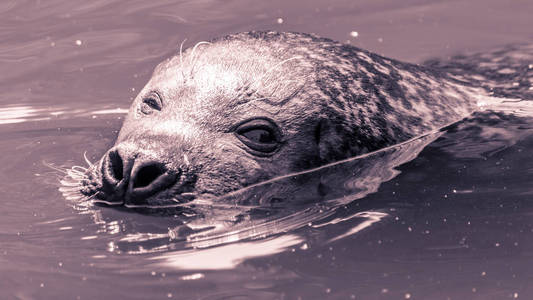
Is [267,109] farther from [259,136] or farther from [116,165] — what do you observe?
[116,165]

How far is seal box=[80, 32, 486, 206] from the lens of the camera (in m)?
5.33

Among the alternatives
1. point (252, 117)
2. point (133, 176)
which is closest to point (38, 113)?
point (252, 117)

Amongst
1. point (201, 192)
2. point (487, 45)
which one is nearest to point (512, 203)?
point (201, 192)

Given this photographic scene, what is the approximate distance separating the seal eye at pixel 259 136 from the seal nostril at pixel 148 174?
0.61 m

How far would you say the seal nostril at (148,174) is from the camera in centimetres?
523

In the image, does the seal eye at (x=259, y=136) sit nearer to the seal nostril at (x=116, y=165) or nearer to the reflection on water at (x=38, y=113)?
the seal nostril at (x=116, y=165)

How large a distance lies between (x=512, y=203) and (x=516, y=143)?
44.5 inches

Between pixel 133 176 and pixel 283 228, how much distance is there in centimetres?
88

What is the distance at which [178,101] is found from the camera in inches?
228

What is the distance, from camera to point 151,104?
6043 millimetres

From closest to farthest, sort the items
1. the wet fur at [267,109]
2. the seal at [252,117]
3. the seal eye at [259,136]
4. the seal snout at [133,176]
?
1. the seal snout at [133,176]
2. the seal at [252,117]
3. the wet fur at [267,109]
4. the seal eye at [259,136]

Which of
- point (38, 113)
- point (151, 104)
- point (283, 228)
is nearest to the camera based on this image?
point (283, 228)

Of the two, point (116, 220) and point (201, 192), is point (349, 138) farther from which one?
point (116, 220)

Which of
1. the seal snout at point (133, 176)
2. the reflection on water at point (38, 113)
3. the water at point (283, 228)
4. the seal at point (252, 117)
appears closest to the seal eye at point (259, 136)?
the seal at point (252, 117)
